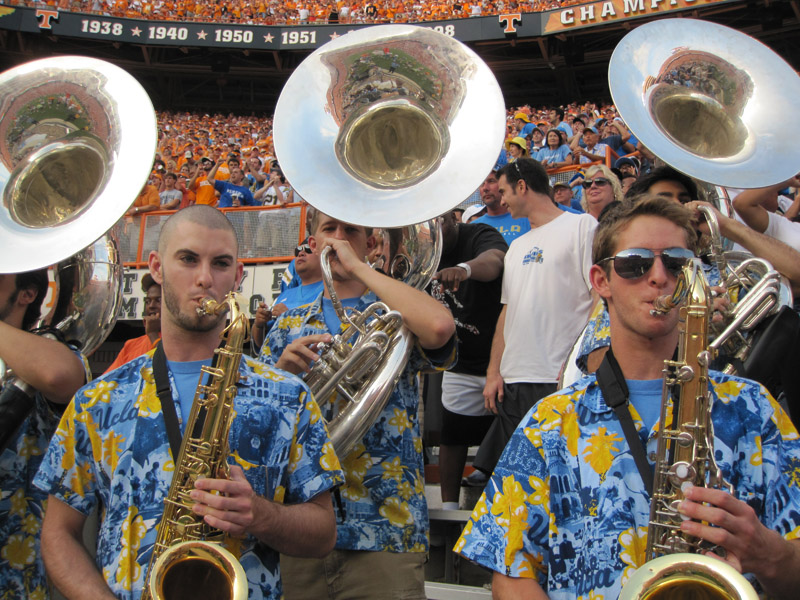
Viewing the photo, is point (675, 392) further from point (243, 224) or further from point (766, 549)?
point (243, 224)

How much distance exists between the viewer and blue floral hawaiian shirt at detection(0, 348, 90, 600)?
8.09 ft

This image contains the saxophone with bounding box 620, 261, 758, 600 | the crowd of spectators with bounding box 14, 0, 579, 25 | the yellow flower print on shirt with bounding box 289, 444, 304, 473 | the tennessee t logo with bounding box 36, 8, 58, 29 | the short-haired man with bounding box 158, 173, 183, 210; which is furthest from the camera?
the tennessee t logo with bounding box 36, 8, 58, 29

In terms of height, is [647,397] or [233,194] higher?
[233,194]

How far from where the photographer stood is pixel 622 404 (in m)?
1.86

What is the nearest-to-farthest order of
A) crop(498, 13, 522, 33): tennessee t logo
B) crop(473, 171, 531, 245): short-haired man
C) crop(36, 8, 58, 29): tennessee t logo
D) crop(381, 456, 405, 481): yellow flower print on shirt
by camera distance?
crop(381, 456, 405, 481): yellow flower print on shirt < crop(473, 171, 531, 245): short-haired man < crop(498, 13, 522, 33): tennessee t logo < crop(36, 8, 58, 29): tennessee t logo

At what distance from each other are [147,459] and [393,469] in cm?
95

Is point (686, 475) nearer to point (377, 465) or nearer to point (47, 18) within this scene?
point (377, 465)

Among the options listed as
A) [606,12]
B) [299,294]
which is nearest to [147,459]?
[299,294]

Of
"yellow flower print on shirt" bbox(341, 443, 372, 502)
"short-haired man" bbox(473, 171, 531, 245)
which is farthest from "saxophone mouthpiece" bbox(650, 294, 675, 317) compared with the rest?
"short-haired man" bbox(473, 171, 531, 245)

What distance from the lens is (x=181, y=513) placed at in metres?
1.98

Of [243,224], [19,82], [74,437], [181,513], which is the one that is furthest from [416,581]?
[243,224]

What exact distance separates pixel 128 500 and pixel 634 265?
4.70 ft

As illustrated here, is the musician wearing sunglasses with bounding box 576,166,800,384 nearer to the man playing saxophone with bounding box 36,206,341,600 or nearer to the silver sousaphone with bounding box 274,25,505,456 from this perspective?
the silver sousaphone with bounding box 274,25,505,456

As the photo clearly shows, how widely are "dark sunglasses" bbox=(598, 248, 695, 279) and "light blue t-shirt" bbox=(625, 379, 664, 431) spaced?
0.27 m
